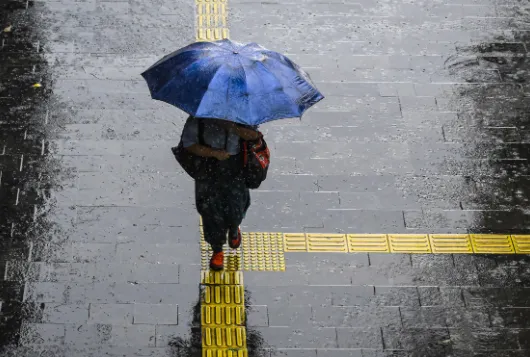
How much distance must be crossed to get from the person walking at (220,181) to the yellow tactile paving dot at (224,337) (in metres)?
0.63

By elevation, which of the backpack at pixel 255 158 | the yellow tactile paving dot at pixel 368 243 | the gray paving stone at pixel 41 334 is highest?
the backpack at pixel 255 158

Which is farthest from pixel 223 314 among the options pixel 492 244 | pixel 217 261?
pixel 492 244

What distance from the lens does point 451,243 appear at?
8234 mm

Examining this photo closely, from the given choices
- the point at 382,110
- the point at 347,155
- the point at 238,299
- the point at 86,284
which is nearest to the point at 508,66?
the point at 382,110

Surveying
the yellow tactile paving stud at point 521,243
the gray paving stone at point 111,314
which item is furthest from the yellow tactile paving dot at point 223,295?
the yellow tactile paving stud at point 521,243

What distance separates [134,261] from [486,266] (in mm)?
3186

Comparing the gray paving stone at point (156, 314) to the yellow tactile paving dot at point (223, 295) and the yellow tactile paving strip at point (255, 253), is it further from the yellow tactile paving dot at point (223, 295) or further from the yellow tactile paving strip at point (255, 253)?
the yellow tactile paving strip at point (255, 253)

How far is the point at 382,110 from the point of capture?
9398mm

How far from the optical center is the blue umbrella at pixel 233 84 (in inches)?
250

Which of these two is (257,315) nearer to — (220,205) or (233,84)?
(220,205)

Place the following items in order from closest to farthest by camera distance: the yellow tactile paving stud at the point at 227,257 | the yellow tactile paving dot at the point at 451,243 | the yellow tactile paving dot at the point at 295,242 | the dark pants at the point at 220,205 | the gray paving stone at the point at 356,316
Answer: the dark pants at the point at 220,205 < the gray paving stone at the point at 356,316 < the yellow tactile paving stud at the point at 227,257 < the yellow tactile paving dot at the point at 295,242 < the yellow tactile paving dot at the point at 451,243

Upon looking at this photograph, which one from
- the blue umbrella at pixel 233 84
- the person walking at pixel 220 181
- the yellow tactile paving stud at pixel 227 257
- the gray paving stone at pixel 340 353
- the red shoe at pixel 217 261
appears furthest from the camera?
the yellow tactile paving stud at pixel 227 257

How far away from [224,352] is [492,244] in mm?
2787

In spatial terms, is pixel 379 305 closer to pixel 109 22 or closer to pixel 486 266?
pixel 486 266
